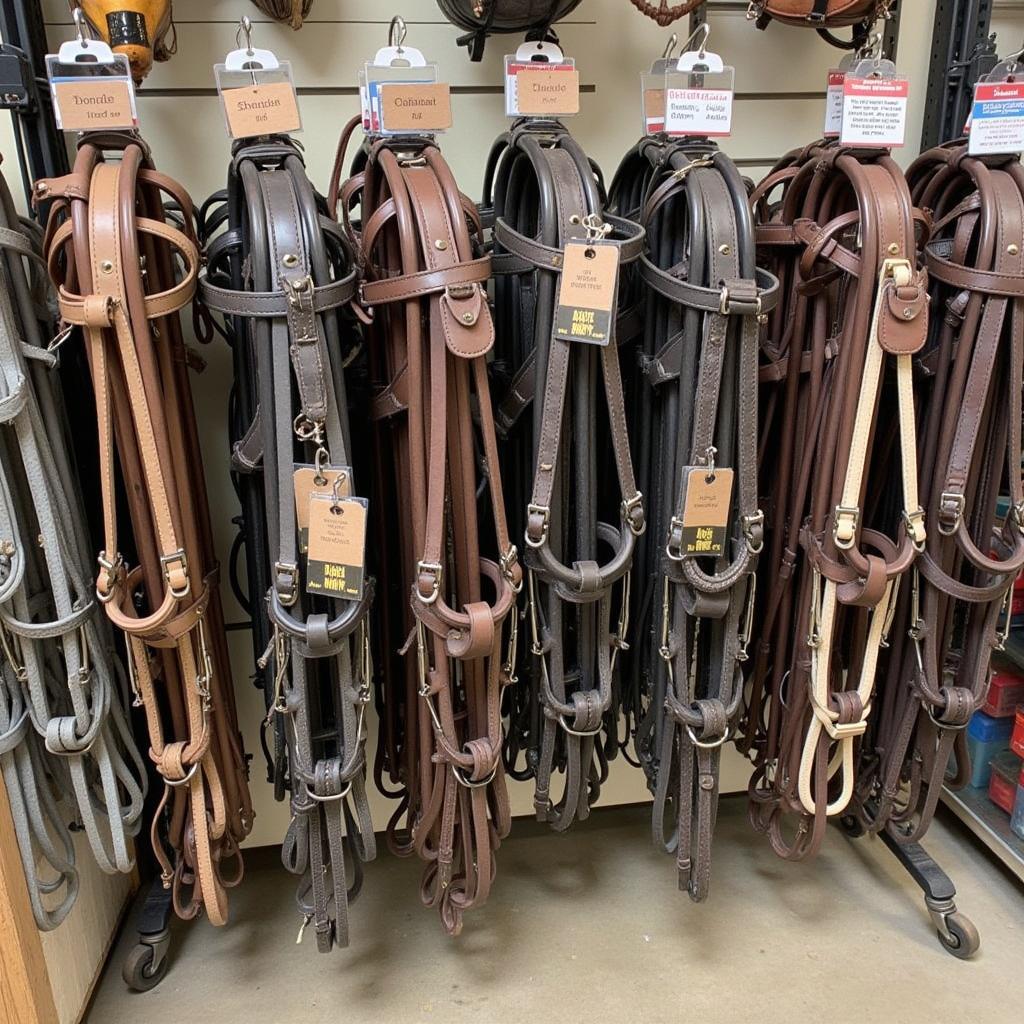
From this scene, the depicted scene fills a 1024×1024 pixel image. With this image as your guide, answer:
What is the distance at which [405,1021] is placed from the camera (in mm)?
1388

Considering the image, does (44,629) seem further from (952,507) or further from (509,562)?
(952,507)

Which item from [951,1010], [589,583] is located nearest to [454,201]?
[589,583]

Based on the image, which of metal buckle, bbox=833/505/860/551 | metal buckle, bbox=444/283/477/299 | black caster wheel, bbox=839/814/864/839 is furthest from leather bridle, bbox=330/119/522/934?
black caster wheel, bbox=839/814/864/839

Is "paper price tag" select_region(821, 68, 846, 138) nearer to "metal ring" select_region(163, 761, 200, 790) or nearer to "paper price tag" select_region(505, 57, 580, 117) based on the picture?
"paper price tag" select_region(505, 57, 580, 117)

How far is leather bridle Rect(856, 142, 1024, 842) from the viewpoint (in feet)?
3.80

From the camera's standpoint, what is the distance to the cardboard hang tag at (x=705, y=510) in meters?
1.16

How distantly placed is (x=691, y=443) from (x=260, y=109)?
0.73 metres

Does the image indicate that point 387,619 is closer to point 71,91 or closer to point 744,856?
point 71,91

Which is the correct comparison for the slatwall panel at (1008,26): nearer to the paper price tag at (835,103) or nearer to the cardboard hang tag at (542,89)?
the paper price tag at (835,103)

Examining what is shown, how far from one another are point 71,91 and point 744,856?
178cm

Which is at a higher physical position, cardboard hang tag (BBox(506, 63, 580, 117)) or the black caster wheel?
cardboard hang tag (BBox(506, 63, 580, 117))

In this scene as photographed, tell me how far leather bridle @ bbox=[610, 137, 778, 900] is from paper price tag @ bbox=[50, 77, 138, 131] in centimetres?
70

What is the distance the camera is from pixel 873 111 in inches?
45.9

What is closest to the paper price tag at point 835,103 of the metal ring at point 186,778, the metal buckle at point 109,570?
the metal buckle at point 109,570
